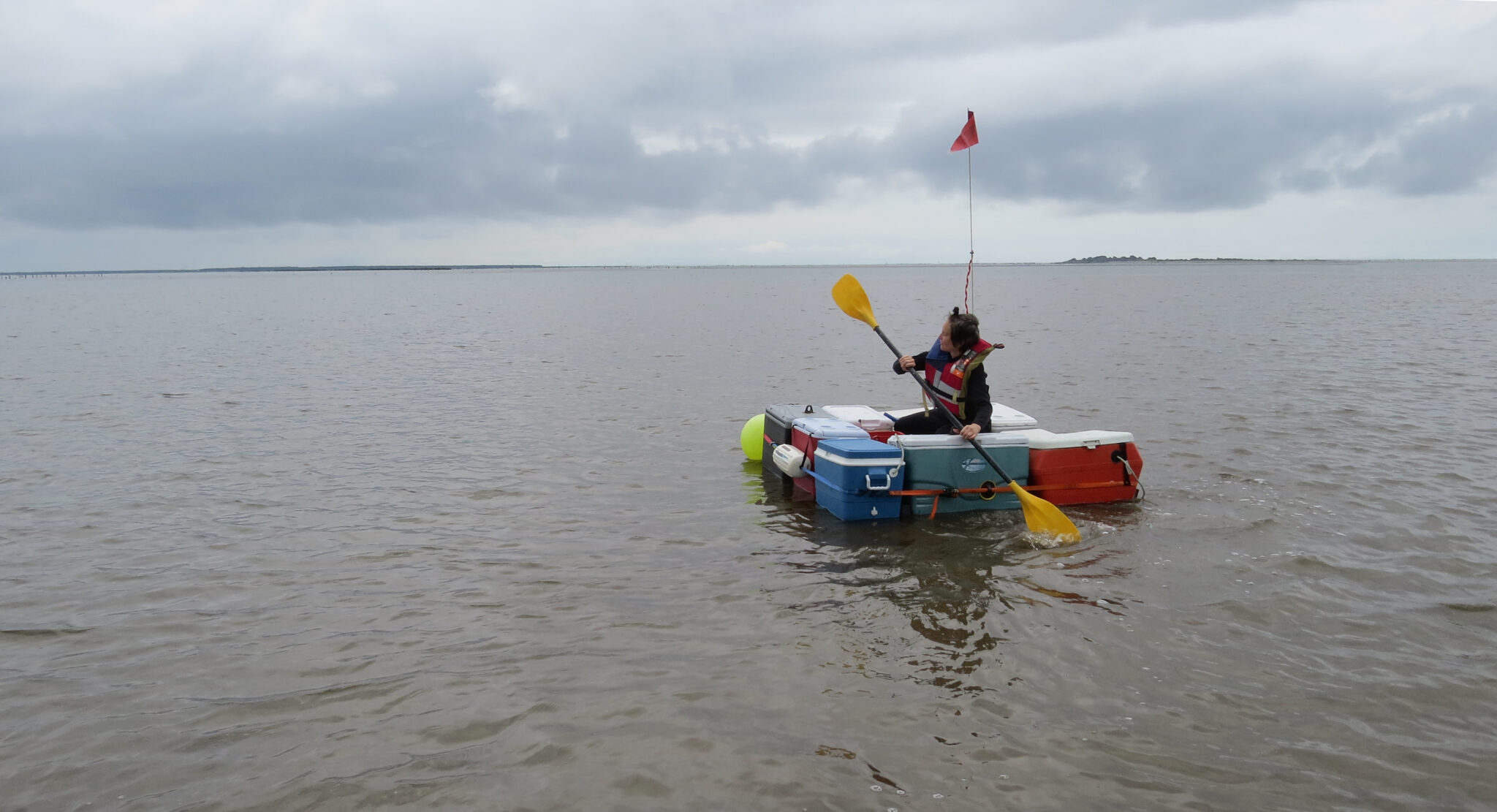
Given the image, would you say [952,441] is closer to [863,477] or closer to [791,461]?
[863,477]

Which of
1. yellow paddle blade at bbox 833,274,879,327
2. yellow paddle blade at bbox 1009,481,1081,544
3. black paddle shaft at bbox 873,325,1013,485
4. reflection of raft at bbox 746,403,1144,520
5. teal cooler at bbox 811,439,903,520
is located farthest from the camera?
yellow paddle blade at bbox 833,274,879,327

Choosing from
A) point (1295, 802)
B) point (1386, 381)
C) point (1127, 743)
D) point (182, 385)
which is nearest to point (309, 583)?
point (1127, 743)

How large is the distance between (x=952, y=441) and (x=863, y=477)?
1.09m

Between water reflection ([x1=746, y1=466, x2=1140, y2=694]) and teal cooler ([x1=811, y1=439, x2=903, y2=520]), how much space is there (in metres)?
0.19

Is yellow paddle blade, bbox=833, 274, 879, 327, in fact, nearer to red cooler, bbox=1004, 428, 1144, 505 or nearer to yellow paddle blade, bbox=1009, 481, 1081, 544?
red cooler, bbox=1004, 428, 1144, 505

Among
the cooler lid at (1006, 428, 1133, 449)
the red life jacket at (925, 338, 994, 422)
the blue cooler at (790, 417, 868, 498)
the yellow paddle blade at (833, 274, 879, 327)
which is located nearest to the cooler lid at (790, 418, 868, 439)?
the blue cooler at (790, 417, 868, 498)

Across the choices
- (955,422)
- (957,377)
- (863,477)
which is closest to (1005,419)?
(957,377)

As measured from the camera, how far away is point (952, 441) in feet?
29.1

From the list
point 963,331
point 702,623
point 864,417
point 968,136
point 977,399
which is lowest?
point 702,623

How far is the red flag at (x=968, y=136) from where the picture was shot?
11.1 m

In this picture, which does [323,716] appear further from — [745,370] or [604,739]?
[745,370]

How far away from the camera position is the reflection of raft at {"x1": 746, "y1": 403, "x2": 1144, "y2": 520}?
28.0 ft

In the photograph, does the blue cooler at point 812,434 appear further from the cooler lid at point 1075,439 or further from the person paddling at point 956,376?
the cooler lid at point 1075,439

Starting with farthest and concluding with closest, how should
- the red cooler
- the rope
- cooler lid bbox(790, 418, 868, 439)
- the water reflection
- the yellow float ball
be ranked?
1. the yellow float ball
2. the rope
3. the red cooler
4. cooler lid bbox(790, 418, 868, 439)
5. the water reflection
